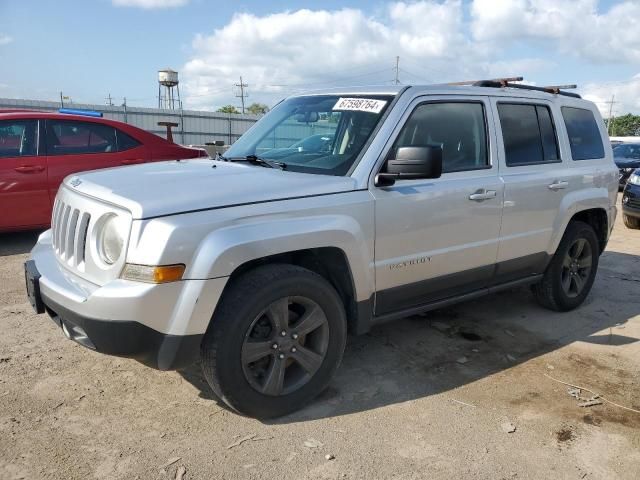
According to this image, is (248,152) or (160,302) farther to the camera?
(248,152)

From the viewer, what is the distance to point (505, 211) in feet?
13.1

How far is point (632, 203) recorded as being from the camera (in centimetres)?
926

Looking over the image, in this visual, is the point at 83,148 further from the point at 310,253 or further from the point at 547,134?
the point at 547,134

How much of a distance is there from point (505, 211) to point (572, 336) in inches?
50.4

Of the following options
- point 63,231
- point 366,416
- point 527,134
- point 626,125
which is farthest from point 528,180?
point 626,125

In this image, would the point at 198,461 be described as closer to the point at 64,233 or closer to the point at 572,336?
the point at 64,233

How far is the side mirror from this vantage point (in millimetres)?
3043

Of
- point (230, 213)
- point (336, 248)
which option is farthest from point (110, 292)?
point (336, 248)

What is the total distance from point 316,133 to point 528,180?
1695 mm

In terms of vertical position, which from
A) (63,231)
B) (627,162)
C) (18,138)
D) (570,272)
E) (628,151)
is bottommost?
(570,272)

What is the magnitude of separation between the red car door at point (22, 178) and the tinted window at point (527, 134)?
17.3 ft

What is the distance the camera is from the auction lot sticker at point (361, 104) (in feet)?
11.4

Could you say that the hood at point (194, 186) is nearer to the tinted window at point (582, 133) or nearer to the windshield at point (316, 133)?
the windshield at point (316, 133)

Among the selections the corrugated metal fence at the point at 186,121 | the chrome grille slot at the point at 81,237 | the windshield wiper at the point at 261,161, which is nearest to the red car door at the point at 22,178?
the windshield wiper at the point at 261,161
